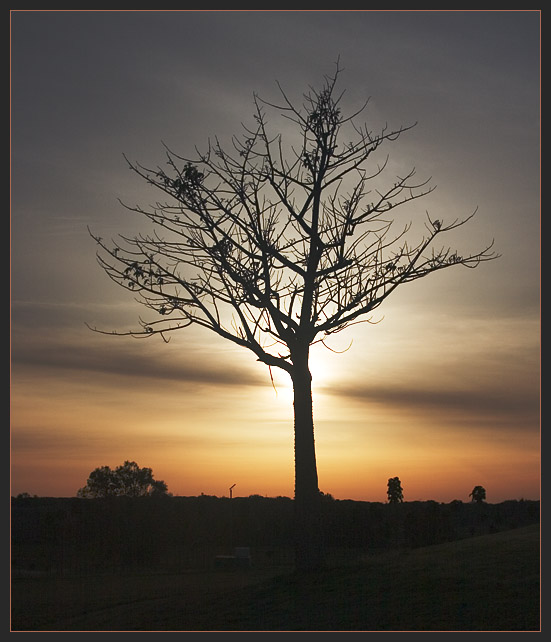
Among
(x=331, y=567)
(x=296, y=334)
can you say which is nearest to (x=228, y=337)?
(x=296, y=334)

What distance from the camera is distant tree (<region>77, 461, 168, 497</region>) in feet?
280

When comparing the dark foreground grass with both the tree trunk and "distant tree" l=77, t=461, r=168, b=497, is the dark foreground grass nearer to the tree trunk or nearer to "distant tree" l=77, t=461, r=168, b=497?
the tree trunk

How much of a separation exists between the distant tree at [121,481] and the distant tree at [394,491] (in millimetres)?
26169

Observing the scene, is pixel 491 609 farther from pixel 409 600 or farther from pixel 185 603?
pixel 185 603

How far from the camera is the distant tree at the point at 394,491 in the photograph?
254 ft

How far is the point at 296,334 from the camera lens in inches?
772

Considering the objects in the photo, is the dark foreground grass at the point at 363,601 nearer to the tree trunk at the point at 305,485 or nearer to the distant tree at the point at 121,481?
the tree trunk at the point at 305,485

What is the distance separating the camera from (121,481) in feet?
285

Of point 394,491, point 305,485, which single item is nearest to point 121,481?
point 394,491

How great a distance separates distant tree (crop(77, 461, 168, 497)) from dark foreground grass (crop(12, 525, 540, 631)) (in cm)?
6692

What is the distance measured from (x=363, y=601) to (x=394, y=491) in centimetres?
6557

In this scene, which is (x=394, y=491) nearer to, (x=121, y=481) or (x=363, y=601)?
(x=121, y=481)

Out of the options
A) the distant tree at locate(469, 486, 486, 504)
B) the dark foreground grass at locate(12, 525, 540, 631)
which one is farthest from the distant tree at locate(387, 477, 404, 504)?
the dark foreground grass at locate(12, 525, 540, 631)

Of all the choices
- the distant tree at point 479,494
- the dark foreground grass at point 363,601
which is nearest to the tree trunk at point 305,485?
the dark foreground grass at point 363,601
